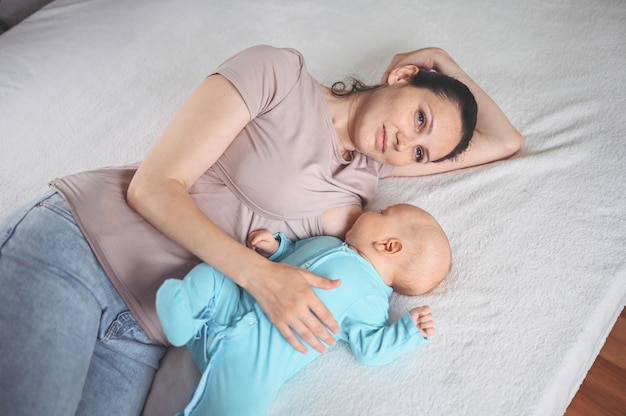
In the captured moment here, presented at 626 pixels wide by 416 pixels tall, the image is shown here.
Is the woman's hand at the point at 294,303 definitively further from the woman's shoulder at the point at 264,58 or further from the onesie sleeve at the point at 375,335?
the woman's shoulder at the point at 264,58

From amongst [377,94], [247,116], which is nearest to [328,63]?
[377,94]

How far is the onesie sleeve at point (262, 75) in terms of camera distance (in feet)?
3.98

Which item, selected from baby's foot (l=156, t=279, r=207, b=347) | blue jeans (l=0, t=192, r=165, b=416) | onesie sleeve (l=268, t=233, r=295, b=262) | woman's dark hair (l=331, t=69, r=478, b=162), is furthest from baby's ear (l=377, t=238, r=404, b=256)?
blue jeans (l=0, t=192, r=165, b=416)

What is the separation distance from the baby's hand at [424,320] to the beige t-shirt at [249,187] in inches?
12.9

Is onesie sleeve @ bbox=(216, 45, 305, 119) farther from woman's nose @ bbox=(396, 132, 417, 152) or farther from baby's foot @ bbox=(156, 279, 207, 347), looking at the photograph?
baby's foot @ bbox=(156, 279, 207, 347)

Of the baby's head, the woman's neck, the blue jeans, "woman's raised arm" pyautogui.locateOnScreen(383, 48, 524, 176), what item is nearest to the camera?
the blue jeans

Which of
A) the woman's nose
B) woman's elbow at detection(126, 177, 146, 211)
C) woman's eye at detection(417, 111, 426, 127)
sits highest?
woman's eye at detection(417, 111, 426, 127)

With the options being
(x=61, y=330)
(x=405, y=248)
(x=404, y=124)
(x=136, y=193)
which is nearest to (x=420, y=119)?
(x=404, y=124)

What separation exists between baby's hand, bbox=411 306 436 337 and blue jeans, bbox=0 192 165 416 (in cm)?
59

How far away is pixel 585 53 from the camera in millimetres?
1837

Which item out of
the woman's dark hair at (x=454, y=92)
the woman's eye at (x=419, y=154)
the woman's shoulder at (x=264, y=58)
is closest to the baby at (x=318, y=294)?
the woman's eye at (x=419, y=154)

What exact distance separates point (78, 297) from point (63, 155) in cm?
70

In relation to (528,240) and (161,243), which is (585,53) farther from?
(161,243)

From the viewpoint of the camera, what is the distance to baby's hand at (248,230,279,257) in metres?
1.25
